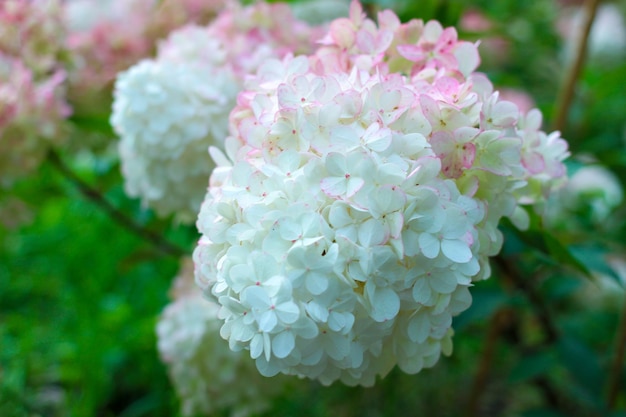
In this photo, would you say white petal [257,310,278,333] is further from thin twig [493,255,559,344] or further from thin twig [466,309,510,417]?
thin twig [466,309,510,417]

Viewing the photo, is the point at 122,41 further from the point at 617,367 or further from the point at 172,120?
the point at 617,367

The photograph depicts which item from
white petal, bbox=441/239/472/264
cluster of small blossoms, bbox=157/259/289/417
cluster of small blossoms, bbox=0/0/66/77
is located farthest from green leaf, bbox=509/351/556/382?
cluster of small blossoms, bbox=0/0/66/77

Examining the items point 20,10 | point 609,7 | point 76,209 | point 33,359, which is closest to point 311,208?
point 20,10

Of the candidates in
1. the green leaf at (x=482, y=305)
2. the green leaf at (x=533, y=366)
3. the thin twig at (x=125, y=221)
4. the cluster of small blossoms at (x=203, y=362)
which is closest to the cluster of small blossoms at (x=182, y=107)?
the cluster of small blossoms at (x=203, y=362)

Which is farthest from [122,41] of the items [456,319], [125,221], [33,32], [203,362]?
[456,319]

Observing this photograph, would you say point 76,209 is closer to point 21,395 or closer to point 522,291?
point 21,395
